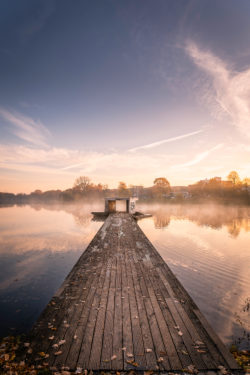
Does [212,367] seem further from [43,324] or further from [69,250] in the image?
[69,250]

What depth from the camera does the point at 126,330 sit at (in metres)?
3.50

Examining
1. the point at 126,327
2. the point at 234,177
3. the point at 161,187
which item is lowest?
the point at 126,327

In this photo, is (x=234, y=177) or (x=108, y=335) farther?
(x=234, y=177)

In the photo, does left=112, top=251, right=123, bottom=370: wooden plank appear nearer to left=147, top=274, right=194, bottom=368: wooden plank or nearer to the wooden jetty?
the wooden jetty

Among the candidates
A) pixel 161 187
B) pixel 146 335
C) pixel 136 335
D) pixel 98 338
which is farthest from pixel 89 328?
pixel 161 187

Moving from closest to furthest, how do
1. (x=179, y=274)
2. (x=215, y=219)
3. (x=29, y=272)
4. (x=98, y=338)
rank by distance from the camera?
(x=98, y=338) < (x=179, y=274) < (x=29, y=272) < (x=215, y=219)

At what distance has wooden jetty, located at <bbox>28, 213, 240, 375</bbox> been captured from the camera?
2795 millimetres

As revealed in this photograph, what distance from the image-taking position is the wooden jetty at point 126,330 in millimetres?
2795

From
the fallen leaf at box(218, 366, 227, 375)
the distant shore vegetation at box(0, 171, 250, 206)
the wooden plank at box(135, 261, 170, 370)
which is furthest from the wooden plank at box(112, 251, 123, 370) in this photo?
the distant shore vegetation at box(0, 171, 250, 206)

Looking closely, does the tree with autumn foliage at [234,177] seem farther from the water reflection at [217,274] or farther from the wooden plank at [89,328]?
the wooden plank at [89,328]

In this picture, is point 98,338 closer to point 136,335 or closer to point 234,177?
point 136,335

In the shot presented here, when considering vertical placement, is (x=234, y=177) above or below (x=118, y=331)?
above

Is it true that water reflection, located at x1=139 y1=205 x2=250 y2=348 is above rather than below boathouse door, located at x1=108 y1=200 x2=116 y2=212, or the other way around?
below

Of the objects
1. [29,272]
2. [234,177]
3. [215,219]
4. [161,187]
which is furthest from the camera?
[161,187]
